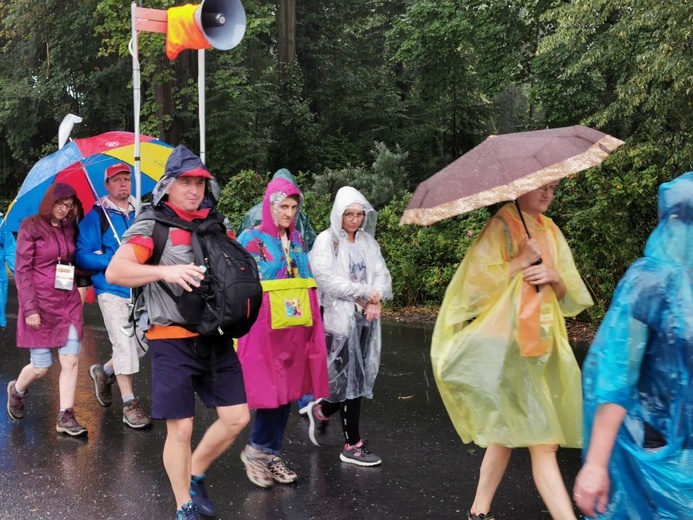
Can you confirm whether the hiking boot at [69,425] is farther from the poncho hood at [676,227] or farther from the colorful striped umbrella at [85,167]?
the poncho hood at [676,227]

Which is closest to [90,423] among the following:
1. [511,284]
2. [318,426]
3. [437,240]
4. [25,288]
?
[25,288]

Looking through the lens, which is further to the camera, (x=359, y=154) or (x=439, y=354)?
(x=359, y=154)

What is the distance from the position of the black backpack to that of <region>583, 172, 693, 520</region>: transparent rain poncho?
2010 mm

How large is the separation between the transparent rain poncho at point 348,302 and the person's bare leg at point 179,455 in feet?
4.89

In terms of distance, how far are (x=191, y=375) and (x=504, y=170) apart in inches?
74.2

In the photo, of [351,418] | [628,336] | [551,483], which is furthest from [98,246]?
[628,336]

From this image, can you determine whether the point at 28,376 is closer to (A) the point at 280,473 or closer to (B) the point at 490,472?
(A) the point at 280,473

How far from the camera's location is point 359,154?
22.1m

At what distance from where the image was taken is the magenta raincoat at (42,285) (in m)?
6.09

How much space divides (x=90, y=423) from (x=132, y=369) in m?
0.57

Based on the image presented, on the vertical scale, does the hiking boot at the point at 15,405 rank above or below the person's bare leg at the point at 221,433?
below

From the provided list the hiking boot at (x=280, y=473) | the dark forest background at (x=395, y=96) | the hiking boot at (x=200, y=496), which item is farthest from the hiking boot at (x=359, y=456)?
the dark forest background at (x=395, y=96)

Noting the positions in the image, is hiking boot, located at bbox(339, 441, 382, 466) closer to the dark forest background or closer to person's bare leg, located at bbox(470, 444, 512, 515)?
person's bare leg, located at bbox(470, 444, 512, 515)

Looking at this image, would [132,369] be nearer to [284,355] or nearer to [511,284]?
[284,355]
